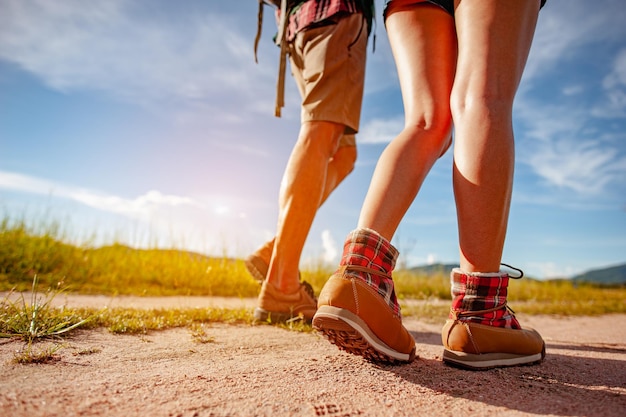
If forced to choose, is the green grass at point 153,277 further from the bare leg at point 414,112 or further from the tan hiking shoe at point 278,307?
the bare leg at point 414,112

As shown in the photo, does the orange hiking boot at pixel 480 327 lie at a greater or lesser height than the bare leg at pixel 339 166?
lesser

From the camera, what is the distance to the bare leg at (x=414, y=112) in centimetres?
150

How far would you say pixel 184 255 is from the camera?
5.83 meters

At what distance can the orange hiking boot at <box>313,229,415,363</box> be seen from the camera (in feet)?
4.38

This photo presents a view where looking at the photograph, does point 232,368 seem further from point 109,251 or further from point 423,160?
point 109,251

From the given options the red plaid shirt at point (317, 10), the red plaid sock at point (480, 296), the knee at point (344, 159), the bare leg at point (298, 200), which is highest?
the red plaid shirt at point (317, 10)

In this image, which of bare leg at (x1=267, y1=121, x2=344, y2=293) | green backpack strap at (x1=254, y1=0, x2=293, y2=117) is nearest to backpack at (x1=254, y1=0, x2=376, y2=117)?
green backpack strap at (x1=254, y1=0, x2=293, y2=117)

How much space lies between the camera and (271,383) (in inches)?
48.6

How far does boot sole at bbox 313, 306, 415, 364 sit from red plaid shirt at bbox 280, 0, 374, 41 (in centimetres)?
176

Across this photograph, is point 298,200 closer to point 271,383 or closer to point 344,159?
point 344,159

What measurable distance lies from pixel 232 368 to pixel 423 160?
99cm

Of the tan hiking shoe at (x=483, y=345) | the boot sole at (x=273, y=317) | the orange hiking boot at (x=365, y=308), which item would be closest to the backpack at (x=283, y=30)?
the boot sole at (x=273, y=317)

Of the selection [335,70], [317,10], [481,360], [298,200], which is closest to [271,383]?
[481,360]

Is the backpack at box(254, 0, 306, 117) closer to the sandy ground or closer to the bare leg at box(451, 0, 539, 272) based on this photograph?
the bare leg at box(451, 0, 539, 272)
